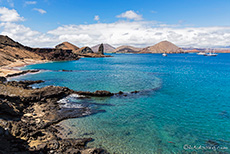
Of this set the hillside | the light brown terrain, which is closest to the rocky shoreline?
the light brown terrain

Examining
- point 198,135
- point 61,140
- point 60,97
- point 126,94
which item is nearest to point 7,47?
point 60,97

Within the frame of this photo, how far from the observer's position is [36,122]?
19828 millimetres

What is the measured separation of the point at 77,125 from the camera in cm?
1991

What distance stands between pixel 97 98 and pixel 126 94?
23.5 feet

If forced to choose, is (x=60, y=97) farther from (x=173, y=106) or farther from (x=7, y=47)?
(x=7, y=47)

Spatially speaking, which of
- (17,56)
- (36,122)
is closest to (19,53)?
(17,56)

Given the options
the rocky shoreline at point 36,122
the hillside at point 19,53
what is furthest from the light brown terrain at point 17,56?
the rocky shoreline at point 36,122

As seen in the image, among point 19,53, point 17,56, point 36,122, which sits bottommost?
point 36,122

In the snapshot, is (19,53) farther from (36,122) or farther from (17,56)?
(36,122)

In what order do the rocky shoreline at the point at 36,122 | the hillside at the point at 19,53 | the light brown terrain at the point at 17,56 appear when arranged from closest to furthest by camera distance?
the rocky shoreline at the point at 36,122 < the light brown terrain at the point at 17,56 < the hillside at the point at 19,53

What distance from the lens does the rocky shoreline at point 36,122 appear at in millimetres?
13977

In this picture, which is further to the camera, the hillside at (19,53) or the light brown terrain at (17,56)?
the hillside at (19,53)

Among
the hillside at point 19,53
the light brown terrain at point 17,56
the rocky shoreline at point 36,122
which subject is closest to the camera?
the rocky shoreline at point 36,122

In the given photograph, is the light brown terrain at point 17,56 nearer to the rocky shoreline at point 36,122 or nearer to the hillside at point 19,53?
the hillside at point 19,53
